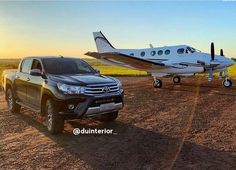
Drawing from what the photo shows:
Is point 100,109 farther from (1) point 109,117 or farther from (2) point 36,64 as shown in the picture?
(2) point 36,64

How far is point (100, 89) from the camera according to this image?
7715 mm

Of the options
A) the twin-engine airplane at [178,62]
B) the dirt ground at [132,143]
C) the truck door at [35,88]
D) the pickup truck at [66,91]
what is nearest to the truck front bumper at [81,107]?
the pickup truck at [66,91]

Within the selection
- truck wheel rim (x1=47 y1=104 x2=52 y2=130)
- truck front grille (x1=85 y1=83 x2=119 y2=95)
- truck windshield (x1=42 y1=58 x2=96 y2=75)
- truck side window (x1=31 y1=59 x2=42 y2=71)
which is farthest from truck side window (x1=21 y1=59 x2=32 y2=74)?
truck front grille (x1=85 y1=83 x2=119 y2=95)

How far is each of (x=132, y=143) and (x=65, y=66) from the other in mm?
3505

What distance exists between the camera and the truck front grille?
24.8 feet

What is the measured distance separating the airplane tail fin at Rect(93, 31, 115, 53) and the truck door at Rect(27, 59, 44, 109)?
1958 centimetres

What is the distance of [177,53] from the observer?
64.9 ft

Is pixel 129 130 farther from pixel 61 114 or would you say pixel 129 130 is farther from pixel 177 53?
pixel 177 53

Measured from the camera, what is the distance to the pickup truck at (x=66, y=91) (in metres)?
7.46

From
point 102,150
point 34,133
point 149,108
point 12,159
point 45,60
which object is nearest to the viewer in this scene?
point 12,159

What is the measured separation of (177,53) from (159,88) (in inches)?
104

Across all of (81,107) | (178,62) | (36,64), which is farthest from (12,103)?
(178,62)

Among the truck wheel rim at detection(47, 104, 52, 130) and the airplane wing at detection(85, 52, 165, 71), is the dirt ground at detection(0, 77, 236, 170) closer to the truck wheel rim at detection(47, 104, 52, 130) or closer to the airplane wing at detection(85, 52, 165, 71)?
the truck wheel rim at detection(47, 104, 52, 130)

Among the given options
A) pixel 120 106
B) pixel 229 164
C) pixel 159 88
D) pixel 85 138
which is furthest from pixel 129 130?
pixel 159 88
